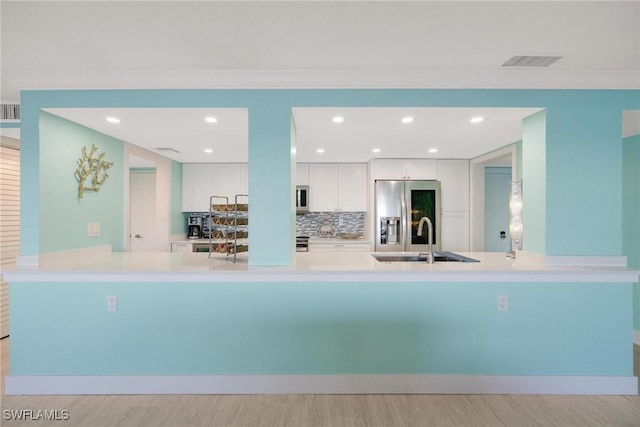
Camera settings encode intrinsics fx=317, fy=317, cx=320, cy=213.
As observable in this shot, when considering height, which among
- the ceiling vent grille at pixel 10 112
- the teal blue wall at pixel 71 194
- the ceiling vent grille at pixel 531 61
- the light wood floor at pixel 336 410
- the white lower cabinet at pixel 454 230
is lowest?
the light wood floor at pixel 336 410

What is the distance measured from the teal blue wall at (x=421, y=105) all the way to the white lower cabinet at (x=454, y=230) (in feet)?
7.45

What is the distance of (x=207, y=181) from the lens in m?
5.21

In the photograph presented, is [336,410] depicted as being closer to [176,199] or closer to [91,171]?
[91,171]

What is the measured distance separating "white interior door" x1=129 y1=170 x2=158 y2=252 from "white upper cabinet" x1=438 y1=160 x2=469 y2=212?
530cm

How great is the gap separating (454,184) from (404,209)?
34.0 inches

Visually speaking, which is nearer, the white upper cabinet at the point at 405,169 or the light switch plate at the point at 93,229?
the light switch plate at the point at 93,229

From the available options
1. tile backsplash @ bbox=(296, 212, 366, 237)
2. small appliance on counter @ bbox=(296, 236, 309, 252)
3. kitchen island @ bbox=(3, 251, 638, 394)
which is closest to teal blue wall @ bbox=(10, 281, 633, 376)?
kitchen island @ bbox=(3, 251, 638, 394)

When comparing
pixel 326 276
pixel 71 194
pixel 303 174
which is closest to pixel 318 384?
pixel 326 276

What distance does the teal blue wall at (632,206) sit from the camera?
333 centimetres

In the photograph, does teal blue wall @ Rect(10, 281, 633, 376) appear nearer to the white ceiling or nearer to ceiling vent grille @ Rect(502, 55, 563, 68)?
the white ceiling

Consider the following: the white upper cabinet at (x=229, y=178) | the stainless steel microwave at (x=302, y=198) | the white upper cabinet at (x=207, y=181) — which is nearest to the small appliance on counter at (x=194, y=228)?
the white upper cabinet at (x=207, y=181)

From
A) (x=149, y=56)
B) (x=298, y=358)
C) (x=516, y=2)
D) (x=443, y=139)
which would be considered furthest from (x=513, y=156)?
(x=149, y=56)

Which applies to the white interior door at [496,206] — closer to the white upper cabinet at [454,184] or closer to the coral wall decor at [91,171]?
the white upper cabinet at [454,184]

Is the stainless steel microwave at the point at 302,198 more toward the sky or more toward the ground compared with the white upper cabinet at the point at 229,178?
more toward the ground
